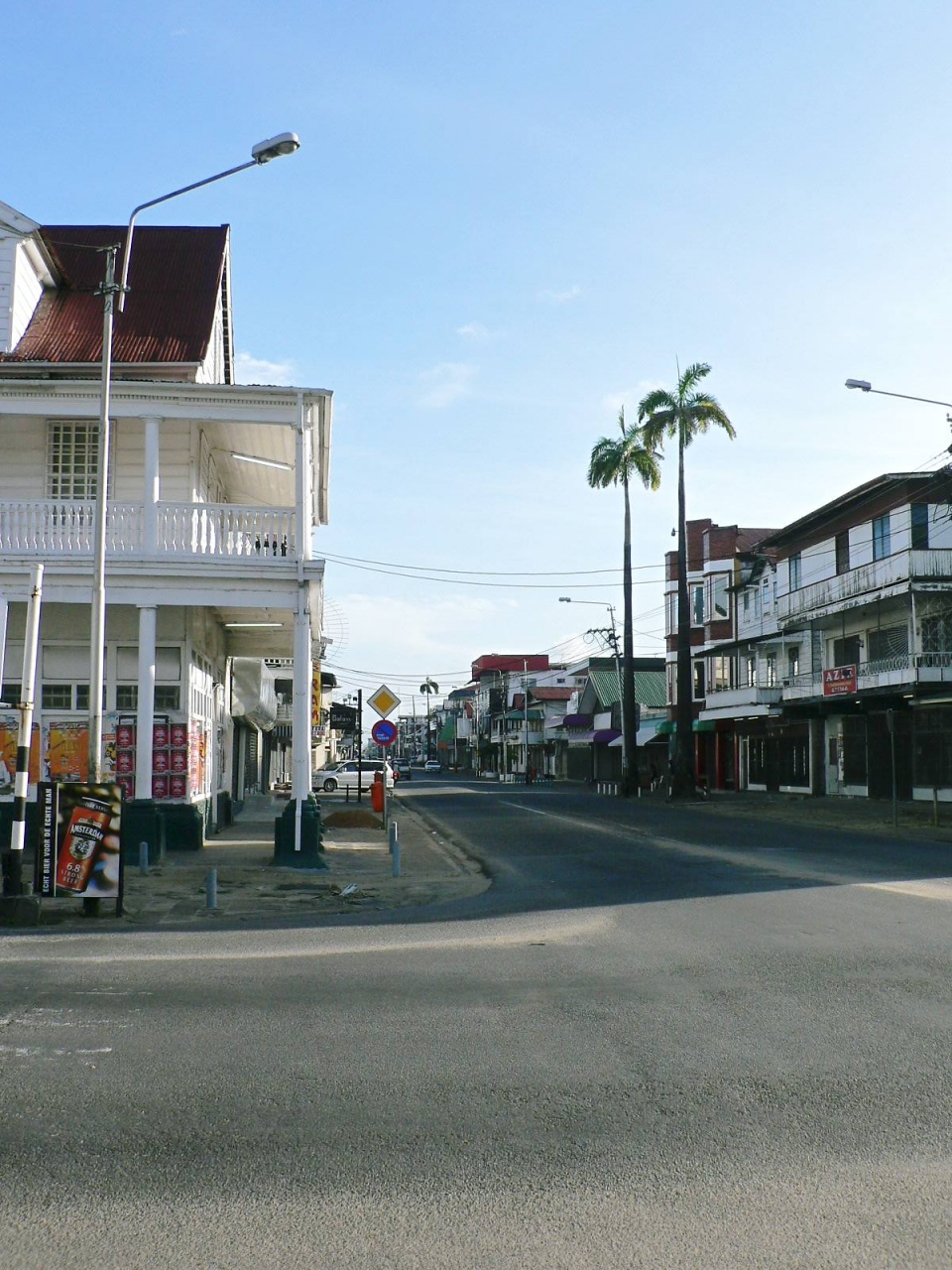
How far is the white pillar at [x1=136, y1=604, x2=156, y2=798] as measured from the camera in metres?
18.8

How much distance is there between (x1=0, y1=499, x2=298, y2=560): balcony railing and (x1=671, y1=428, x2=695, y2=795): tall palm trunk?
28.6 m

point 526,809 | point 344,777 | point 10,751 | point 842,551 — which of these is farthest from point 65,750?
point 344,777

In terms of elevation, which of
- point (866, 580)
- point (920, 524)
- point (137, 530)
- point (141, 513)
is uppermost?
point (920, 524)

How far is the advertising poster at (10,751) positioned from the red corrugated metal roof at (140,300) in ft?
19.6

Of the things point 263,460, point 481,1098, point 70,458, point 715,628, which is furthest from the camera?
point 715,628

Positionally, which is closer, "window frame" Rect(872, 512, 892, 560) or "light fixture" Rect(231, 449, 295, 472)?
"light fixture" Rect(231, 449, 295, 472)

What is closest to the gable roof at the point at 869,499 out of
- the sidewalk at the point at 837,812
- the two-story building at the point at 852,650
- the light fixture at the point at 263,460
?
the two-story building at the point at 852,650

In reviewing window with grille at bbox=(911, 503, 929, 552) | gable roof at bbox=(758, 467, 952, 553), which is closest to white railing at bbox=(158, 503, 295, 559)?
gable roof at bbox=(758, 467, 952, 553)

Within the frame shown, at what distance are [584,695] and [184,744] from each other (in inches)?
2811

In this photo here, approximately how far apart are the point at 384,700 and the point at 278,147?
16.2 meters

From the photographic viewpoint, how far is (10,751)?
1989cm

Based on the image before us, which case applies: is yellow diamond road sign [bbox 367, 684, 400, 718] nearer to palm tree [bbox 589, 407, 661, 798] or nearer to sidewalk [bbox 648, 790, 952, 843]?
sidewalk [bbox 648, 790, 952, 843]

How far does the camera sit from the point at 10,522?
19.4 m

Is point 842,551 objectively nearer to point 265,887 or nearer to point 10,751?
point 10,751
